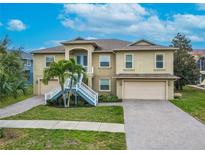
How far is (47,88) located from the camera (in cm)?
2470

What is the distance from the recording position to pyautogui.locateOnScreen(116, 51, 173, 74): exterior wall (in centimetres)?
2158

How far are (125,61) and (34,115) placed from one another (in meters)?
10.6

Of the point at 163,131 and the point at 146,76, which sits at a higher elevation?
the point at 146,76

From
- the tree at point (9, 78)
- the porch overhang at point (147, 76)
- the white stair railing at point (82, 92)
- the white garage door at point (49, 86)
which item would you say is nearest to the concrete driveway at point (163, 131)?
the tree at point (9, 78)

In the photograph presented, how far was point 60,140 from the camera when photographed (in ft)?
28.2

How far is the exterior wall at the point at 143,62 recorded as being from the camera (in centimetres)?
2158

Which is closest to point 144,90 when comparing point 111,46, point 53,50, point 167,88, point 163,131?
point 167,88

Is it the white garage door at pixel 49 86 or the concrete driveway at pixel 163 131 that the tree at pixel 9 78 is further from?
the white garage door at pixel 49 86

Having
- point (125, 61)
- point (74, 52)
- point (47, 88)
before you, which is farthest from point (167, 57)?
point (47, 88)

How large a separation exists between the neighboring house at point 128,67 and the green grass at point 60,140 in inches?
463

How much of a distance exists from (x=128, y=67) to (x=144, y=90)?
7.88 feet

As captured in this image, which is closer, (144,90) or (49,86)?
(144,90)

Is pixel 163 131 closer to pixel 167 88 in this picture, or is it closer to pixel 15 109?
pixel 15 109

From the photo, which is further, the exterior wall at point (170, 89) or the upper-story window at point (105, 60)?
the upper-story window at point (105, 60)
